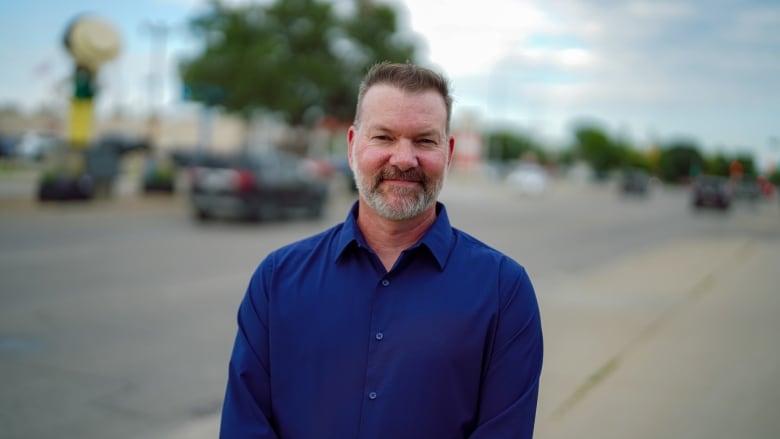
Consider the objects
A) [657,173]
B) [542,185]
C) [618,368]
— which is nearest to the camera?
[618,368]

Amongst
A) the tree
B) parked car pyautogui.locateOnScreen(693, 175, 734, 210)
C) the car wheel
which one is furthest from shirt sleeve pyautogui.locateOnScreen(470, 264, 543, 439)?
the tree

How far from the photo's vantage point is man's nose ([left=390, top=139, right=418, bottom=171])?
215 cm

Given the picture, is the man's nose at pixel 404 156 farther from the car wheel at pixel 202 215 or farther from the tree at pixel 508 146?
the tree at pixel 508 146

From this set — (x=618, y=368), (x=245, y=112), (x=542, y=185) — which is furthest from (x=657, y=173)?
(x=618, y=368)

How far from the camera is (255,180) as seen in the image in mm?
17203

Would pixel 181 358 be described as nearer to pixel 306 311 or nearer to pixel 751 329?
pixel 306 311

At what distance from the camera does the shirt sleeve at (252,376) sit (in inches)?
83.0

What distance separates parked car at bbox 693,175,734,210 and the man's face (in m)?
34.6

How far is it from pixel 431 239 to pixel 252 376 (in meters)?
0.68

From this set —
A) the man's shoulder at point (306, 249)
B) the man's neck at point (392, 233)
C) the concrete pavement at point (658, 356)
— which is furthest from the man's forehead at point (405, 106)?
the concrete pavement at point (658, 356)

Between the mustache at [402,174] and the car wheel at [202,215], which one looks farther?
the car wheel at [202,215]

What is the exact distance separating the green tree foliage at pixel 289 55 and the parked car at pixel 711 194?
15132mm

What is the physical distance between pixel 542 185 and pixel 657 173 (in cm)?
8454

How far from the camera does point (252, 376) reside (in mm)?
2158
